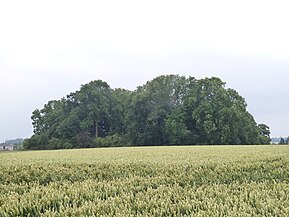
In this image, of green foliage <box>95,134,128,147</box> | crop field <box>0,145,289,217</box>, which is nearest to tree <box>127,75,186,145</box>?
green foliage <box>95,134,128,147</box>

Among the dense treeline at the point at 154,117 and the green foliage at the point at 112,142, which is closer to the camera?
the dense treeline at the point at 154,117

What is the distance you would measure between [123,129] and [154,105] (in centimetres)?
817

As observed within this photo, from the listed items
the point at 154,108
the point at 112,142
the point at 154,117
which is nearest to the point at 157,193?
the point at 154,117

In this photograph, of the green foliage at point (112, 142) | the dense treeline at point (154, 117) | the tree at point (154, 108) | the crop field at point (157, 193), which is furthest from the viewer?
the tree at point (154, 108)

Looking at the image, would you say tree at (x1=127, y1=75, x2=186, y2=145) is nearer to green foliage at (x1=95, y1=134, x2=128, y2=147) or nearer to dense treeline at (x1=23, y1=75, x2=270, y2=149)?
dense treeline at (x1=23, y1=75, x2=270, y2=149)

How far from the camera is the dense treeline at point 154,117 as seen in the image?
44250 millimetres

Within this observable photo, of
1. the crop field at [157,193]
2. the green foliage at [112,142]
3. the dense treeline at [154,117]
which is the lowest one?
the crop field at [157,193]

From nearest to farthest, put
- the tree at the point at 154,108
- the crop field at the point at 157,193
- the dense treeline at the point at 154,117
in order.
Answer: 1. the crop field at the point at 157,193
2. the dense treeline at the point at 154,117
3. the tree at the point at 154,108

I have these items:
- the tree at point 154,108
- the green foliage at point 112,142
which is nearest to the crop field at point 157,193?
the green foliage at point 112,142

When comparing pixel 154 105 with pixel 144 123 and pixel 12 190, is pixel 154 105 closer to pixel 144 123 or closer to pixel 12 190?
pixel 144 123

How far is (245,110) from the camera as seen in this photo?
4741cm

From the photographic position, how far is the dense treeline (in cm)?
4425

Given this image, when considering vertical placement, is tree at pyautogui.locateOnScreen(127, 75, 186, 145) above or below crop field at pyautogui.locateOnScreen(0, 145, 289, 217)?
above

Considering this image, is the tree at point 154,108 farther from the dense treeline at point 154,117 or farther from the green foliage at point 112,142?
the green foliage at point 112,142
